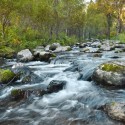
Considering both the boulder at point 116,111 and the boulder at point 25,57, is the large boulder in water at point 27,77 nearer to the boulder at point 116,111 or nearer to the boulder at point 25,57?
the boulder at point 116,111

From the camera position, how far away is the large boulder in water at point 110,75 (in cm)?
994

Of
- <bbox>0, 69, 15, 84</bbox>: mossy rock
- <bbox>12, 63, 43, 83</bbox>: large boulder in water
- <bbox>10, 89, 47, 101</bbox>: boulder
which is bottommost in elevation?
<bbox>10, 89, 47, 101</bbox>: boulder

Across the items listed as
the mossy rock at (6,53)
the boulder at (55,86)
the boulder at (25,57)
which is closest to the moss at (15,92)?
the boulder at (55,86)

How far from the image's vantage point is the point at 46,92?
32.0 ft

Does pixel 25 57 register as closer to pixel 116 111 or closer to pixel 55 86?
pixel 55 86

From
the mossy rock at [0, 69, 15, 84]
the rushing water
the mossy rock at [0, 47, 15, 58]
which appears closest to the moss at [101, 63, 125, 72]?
the rushing water

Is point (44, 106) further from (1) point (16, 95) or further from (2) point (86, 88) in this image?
(2) point (86, 88)

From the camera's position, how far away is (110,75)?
9977 millimetres

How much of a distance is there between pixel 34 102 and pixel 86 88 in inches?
96.3

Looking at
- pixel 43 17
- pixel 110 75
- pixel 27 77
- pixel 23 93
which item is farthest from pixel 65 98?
pixel 43 17

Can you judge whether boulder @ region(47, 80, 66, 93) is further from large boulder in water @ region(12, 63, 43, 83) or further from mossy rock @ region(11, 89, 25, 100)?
large boulder in water @ region(12, 63, 43, 83)

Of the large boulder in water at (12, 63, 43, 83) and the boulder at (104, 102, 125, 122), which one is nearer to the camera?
the boulder at (104, 102, 125, 122)

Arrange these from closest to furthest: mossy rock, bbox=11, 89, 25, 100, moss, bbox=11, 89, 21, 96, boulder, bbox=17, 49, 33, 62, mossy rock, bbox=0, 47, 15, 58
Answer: mossy rock, bbox=11, 89, 25, 100 → moss, bbox=11, 89, 21, 96 → boulder, bbox=17, 49, 33, 62 → mossy rock, bbox=0, 47, 15, 58

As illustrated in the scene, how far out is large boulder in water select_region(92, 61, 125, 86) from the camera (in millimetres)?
9938
